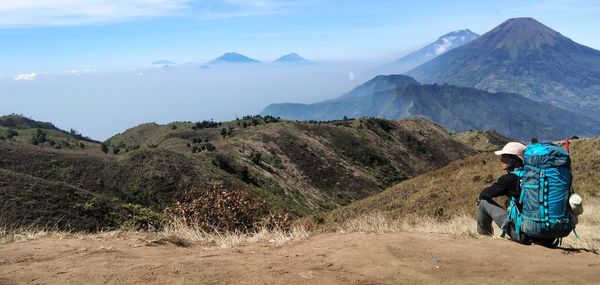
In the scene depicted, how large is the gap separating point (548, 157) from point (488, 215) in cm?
165

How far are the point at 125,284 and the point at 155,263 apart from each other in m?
0.79

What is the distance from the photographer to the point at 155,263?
641 centimetres

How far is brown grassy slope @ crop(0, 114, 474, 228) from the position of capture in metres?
37.8

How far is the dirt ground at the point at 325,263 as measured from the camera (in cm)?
572

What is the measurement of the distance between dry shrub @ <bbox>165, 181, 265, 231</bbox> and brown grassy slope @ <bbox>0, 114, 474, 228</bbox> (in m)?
2.54

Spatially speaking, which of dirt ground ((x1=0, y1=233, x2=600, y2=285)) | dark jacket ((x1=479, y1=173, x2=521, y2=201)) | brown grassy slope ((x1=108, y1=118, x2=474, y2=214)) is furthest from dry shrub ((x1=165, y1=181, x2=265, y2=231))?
brown grassy slope ((x1=108, y1=118, x2=474, y2=214))

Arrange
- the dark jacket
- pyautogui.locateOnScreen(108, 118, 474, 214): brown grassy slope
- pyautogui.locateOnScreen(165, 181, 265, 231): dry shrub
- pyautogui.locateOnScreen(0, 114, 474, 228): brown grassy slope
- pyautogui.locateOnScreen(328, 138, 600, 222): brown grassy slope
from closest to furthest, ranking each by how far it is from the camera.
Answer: the dark jacket → pyautogui.locateOnScreen(165, 181, 265, 231): dry shrub → pyautogui.locateOnScreen(328, 138, 600, 222): brown grassy slope → pyautogui.locateOnScreen(0, 114, 474, 228): brown grassy slope → pyautogui.locateOnScreen(108, 118, 474, 214): brown grassy slope

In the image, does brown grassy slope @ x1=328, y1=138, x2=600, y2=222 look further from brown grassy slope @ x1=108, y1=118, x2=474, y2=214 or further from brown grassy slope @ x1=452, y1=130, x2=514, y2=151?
brown grassy slope @ x1=452, y1=130, x2=514, y2=151

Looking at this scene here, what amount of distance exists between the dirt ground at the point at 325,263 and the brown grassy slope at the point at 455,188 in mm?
10698

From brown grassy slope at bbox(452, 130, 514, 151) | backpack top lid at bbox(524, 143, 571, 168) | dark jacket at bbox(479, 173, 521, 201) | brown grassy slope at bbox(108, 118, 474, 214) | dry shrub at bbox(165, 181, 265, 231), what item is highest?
backpack top lid at bbox(524, 143, 571, 168)

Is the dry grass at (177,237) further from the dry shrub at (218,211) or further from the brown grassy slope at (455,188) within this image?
the brown grassy slope at (455,188)

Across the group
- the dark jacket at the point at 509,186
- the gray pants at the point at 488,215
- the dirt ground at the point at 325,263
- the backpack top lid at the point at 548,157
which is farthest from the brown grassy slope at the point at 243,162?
→ the backpack top lid at the point at 548,157

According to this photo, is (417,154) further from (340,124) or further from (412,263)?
(412,263)

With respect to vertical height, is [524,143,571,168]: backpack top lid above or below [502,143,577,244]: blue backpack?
above
